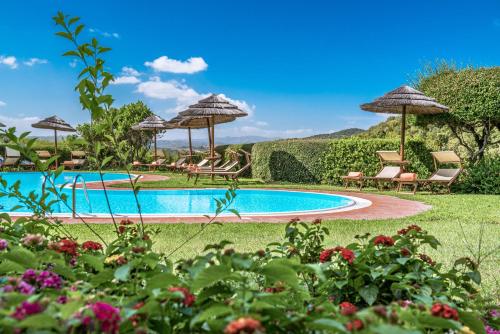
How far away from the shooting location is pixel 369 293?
2041mm

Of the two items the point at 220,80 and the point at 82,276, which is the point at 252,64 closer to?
the point at 220,80

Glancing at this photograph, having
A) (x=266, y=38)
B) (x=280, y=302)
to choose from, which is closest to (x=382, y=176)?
(x=280, y=302)

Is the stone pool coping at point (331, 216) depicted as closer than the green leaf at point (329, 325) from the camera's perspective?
No

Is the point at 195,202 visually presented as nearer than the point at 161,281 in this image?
No

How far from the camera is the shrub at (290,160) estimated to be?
1698 cm

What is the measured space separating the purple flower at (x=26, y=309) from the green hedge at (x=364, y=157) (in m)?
14.5

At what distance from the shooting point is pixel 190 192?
13938mm

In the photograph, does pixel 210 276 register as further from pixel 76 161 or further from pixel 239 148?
pixel 76 161

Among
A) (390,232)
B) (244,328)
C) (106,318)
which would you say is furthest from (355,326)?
(390,232)

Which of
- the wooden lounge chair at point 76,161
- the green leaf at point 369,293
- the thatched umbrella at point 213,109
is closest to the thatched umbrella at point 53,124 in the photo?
the wooden lounge chair at point 76,161

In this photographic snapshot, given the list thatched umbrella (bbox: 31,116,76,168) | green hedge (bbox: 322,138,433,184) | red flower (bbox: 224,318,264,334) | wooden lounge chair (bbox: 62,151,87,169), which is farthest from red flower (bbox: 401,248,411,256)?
wooden lounge chair (bbox: 62,151,87,169)

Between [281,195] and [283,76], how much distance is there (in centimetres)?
3911

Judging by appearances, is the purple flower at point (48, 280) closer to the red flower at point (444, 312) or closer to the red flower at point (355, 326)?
the red flower at point (355, 326)

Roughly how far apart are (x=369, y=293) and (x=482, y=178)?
41.2 ft
